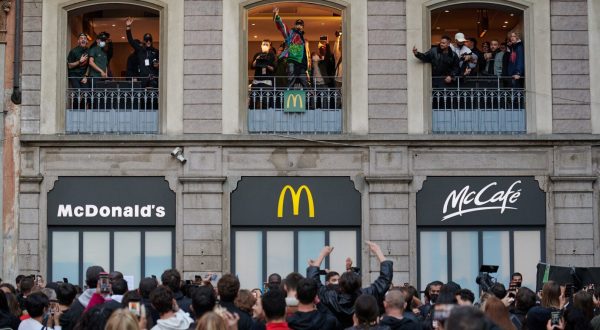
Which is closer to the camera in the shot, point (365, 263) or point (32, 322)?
point (32, 322)

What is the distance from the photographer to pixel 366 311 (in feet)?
36.9

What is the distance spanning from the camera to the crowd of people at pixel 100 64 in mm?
29344

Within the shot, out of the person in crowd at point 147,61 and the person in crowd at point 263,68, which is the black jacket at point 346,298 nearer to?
the person in crowd at point 263,68

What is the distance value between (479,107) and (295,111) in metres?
4.34

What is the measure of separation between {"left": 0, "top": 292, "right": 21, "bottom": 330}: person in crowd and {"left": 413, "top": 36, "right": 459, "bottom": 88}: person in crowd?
16.9 m

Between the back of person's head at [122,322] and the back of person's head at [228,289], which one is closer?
the back of person's head at [122,322]

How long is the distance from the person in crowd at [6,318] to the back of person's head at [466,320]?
6.67 meters

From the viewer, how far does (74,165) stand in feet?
Answer: 94.4

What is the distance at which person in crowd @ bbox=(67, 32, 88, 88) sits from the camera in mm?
29312

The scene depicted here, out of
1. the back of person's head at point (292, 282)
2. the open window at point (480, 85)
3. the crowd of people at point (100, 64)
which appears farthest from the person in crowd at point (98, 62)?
the back of person's head at point (292, 282)

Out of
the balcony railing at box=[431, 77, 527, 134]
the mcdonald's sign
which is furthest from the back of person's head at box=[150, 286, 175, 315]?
the balcony railing at box=[431, 77, 527, 134]

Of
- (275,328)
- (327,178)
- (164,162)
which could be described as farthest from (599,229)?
(275,328)

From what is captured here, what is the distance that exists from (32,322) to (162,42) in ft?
55.1

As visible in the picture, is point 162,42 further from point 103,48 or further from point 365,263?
point 365,263
